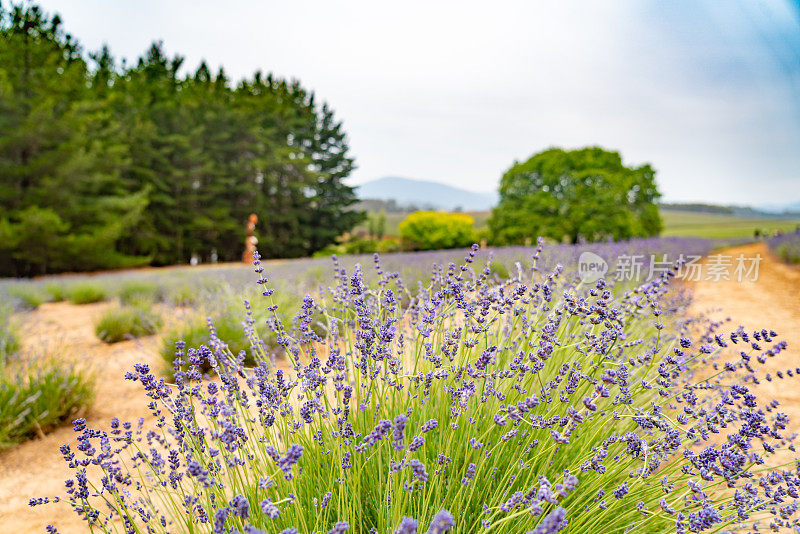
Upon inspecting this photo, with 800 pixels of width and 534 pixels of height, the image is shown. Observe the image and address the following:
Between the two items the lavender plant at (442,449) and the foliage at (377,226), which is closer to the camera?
the lavender plant at (442,449)

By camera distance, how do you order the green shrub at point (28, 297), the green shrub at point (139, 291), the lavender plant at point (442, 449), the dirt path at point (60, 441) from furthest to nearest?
the green shrub at point (139, 291) < the green shrub at point (28, 297) < the dirt path at point (60, 441) < the lavender plant at point (442, 449)

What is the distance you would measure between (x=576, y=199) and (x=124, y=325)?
16448 mm

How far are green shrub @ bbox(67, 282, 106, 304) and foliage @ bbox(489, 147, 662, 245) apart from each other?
1460 centimetres

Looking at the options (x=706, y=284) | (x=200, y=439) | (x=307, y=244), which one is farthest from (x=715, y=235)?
(x=200, y=439)

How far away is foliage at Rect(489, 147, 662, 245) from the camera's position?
16141mm

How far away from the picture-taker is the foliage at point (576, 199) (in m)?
16.1

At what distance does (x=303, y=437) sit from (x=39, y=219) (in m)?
14.0

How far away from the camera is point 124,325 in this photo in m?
4.60

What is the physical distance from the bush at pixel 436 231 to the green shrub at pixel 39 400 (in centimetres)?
2043

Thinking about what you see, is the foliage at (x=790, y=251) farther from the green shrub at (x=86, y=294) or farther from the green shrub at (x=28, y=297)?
the green shrub at (x=28, y=297)

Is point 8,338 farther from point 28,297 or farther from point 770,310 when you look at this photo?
point 770,310

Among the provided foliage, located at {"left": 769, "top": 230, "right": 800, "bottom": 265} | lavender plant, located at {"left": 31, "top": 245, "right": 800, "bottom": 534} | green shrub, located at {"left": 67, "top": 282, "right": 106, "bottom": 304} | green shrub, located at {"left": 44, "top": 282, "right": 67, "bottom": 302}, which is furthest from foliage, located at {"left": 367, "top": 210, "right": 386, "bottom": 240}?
lavender plant, located at {"left": 31, "top": 245, "right": 800, "bottom": 534}

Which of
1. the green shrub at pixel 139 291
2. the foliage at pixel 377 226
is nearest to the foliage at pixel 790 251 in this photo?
the green shrub at pixel 139 291

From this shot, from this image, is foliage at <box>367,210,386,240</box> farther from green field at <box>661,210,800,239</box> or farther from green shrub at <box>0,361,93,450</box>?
green shrub at <box>0,361,93,450</box>
